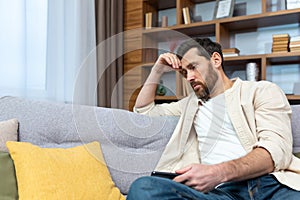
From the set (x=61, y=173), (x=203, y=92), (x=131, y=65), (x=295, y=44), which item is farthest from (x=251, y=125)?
(x=295, y=44)

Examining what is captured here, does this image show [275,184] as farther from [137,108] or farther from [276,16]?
[276,16]

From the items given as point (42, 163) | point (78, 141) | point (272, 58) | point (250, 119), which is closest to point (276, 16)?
point (272, 58)

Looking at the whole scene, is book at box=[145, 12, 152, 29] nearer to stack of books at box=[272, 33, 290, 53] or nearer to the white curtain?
the white curtain

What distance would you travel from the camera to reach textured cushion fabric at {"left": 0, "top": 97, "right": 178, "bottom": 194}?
1.45m

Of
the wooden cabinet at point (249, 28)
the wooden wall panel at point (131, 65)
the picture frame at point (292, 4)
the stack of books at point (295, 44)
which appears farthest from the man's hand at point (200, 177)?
the picture frame at point (292, 4)

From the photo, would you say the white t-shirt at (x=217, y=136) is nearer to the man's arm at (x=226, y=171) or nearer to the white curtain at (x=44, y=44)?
the man's arm at (x=226, y=171)

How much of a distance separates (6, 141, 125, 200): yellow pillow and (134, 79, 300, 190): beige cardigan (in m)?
0.26

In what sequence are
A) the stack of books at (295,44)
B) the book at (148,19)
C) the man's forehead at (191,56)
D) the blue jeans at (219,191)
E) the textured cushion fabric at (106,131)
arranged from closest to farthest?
the blue jeans at (219,191), the man's forehead at (191,56), the textured cushion fabric at (106,131), the stack of books at (295,44), the book at (148,19)

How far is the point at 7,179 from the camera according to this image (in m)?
1.24

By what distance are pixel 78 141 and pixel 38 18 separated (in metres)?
1.07

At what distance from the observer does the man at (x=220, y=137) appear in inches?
40.8

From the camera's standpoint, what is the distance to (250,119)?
1.33 meters

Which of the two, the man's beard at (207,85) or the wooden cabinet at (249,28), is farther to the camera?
the wooden cabinet at (249,28)

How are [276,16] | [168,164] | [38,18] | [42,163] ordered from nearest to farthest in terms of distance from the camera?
[42,163] < [168,164] < [38,18] < [276,16]
